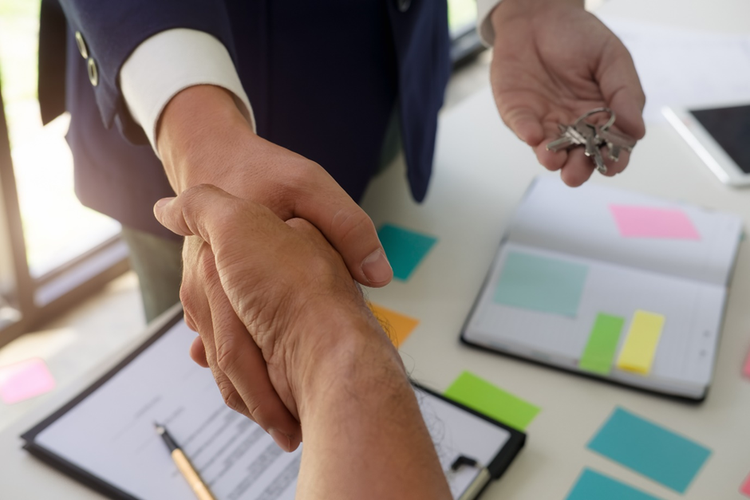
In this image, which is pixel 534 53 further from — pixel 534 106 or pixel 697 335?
pixel 697 335

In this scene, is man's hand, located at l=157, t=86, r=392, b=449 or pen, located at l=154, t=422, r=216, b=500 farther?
pen, located at l=154, t=422, r=216, b=500

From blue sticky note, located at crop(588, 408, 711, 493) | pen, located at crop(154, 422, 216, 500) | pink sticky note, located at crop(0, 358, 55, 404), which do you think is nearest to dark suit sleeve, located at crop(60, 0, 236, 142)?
pen, located at crop(154, 422, 216, 500)

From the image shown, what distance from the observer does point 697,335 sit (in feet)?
2.73

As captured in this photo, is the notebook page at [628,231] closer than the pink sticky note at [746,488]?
No

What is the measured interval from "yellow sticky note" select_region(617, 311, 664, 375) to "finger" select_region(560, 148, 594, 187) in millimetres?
188

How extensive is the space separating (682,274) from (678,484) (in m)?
0.31

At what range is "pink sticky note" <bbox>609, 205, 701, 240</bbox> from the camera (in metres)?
0.97

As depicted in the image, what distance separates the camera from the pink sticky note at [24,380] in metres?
1.74

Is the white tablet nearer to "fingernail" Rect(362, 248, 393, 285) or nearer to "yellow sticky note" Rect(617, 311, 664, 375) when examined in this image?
"yellow sticky note" Rect(617, 311, 664, 375)

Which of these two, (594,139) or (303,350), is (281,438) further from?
(594,139)

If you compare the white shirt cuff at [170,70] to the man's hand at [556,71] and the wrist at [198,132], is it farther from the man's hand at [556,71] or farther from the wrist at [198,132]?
the man's hand at [556,71]

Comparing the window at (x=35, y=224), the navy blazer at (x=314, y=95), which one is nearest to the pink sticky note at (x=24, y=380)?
the window at (x=35, y=224)

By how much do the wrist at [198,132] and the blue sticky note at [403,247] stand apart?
0.38 meters

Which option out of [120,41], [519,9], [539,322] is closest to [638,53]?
[519,9]
